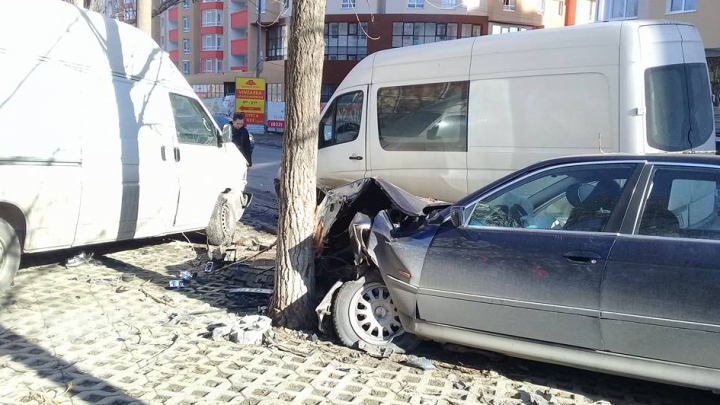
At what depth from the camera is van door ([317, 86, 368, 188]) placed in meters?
8.42

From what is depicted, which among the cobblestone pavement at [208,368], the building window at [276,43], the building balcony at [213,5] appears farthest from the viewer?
the building balcony at [213,5]

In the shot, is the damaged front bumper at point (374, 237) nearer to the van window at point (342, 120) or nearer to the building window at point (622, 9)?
the van window at point (342, 120)

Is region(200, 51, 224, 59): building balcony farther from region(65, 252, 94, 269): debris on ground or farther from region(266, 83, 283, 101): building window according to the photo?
region(65, 252, 94, 269): debris on ground

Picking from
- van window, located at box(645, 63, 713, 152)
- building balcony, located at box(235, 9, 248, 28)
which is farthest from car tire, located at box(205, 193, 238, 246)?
building balcony, located at box(235, 9, 248, 28)

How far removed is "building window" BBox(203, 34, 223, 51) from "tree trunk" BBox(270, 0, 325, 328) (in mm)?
61547

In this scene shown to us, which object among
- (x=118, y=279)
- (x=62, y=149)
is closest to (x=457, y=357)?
(x=118, y=279)

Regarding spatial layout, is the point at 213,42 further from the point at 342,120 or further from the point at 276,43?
the point at 342,120

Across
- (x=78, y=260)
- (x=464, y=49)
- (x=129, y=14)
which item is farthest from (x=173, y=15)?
(x=464, y=49)

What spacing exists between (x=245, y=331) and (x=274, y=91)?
43774 mm

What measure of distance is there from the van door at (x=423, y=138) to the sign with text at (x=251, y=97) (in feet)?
90.6

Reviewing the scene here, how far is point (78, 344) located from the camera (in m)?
4.68

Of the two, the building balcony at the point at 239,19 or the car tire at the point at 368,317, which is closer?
the car tire at the point at 368,317

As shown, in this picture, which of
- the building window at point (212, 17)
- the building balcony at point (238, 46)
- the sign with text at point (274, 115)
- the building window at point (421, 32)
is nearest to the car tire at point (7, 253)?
the sign with text at point (274, 115)

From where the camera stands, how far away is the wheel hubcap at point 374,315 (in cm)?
477
